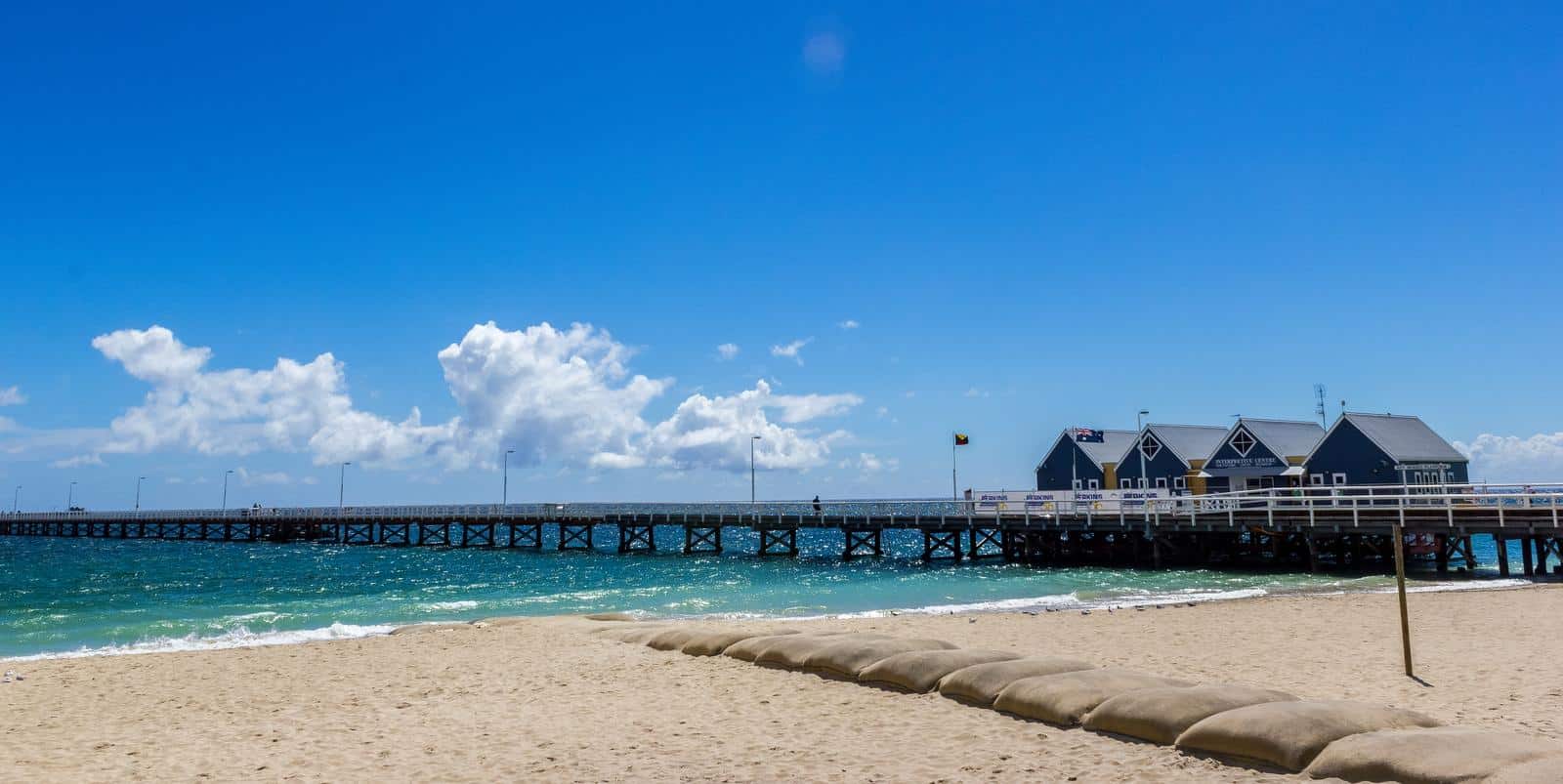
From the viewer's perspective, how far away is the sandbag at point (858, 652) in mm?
10656

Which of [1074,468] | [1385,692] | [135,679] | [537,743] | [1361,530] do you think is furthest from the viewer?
[1074,468]

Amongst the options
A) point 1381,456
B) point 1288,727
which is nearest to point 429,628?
point 1288,727

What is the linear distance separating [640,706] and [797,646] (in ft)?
7.22

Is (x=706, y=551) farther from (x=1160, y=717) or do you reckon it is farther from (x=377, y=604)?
(x=1160, y=717)

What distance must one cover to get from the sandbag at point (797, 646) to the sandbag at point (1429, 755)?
5.44 meters

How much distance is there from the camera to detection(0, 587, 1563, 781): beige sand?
777 cm

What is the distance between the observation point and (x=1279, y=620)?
1752 centimetres

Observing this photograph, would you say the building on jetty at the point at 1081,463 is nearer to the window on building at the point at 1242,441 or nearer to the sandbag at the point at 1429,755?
the window on building at the point at 1242,441

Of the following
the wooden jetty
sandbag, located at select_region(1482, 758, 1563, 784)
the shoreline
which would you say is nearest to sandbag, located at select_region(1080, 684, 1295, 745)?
sandbag, located at select_region(1482, 758, 1563, 784)

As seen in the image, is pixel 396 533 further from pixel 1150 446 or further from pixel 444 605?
pixel 1150 446

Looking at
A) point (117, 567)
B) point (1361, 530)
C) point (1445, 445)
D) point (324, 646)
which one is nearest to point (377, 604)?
point (324, 646)

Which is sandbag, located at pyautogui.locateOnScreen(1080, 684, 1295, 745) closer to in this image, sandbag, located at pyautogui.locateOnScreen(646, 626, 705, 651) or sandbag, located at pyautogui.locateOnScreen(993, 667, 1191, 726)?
sandbag, located at pyautogui.locateOnScreen(993, 667, 1191, 726)

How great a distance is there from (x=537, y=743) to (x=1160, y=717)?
16.6 ft

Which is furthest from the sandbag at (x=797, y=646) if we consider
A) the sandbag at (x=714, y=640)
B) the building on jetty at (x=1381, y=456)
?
the building on jetty at (x=1381, y=456)
